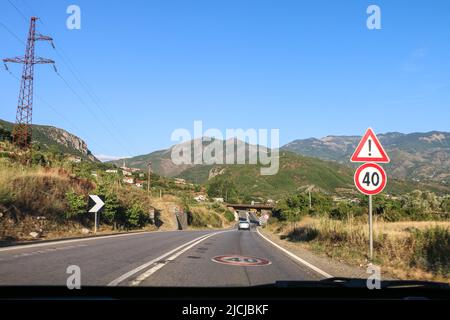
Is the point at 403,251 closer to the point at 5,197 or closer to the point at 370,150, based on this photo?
the point at 370,150

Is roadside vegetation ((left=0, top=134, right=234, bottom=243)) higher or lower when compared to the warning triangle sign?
lower

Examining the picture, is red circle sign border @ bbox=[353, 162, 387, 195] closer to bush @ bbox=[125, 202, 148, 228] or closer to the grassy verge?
the grassy verge

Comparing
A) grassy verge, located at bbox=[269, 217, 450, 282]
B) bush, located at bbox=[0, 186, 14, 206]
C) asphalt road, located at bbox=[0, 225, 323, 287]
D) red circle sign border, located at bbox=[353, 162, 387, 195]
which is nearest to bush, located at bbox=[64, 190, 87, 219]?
bush, located at bbox=[0, 186, 14, 206]

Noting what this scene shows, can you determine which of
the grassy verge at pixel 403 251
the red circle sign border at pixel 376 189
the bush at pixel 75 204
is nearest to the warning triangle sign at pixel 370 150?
the red circle sign border at pixel 376 189

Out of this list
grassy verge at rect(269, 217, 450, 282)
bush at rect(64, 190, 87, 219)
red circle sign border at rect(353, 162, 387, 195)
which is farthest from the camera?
bush at rect(64, 190, 87, 219)

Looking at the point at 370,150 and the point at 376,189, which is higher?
the point at 370,150

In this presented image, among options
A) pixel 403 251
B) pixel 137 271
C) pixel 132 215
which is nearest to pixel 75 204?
pixel 132 215

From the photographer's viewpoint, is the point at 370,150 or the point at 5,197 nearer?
the point at 370,150

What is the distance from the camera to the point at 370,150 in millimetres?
12445

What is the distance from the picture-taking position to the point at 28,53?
44375 millimetres

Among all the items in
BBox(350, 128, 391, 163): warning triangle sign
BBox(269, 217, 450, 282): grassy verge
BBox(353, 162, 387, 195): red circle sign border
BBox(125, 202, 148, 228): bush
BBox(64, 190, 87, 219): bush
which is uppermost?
BBox(350, 128, 391, 163): warning triangle sign

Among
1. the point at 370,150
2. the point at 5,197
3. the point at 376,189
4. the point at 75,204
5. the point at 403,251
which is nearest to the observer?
the point at 376,189

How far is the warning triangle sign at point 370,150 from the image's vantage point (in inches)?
488

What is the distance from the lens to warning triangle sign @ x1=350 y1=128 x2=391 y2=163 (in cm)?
1238
